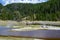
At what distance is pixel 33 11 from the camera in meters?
1.96

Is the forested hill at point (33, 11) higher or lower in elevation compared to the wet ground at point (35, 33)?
higher

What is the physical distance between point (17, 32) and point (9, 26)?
4.2 inches

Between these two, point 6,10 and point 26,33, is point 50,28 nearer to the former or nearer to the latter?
point 26,33

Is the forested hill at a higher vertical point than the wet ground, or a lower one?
higher

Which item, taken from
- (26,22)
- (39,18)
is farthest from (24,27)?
(39,18)

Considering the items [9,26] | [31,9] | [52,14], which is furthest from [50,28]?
[9,26]

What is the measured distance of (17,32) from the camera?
1.92 metres

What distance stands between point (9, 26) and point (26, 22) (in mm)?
173

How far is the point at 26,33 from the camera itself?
75.2 inches

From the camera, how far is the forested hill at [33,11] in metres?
1.92

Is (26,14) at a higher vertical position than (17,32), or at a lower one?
higher

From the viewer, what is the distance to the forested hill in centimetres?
192

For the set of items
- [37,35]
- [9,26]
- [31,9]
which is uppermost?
[31,9]

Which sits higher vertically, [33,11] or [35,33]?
[33,11]
